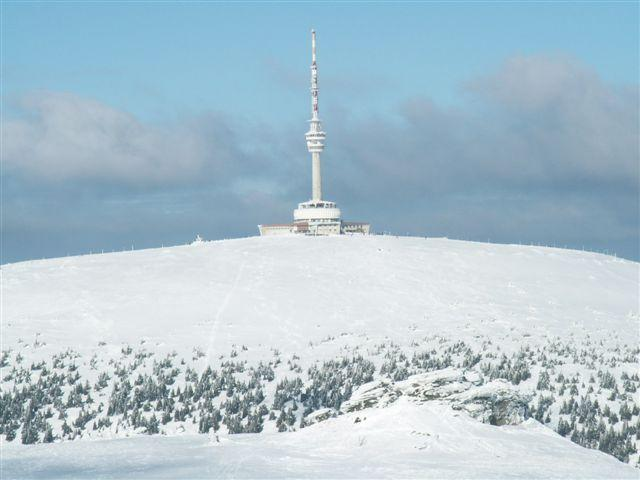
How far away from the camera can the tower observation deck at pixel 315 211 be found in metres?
106

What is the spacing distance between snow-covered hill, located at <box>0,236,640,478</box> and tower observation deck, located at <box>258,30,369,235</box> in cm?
2101

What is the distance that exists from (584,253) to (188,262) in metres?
41.1

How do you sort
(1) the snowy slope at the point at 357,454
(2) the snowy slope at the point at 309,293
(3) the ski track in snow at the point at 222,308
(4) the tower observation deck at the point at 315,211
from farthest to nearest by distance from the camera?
1. (4) the tower observation deck at the point at 315,211
2. (2) the snowy slope at the point at 309,293
3. (3) the ski track in snow at the point at 222,308
4. (1) the snowy slope at the point at 357,454

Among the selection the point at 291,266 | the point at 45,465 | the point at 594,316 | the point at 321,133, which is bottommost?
the point at 45,465

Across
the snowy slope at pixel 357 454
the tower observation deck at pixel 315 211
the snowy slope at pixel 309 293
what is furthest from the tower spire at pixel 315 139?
the snowy slope at pixel 357 454

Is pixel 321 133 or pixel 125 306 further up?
pixel 321 133

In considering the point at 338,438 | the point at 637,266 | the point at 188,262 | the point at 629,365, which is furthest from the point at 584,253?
the point at 338,438

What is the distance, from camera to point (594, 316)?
5841 cm

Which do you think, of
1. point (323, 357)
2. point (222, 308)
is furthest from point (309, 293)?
point (323, 357)

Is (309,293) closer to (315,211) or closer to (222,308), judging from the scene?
(222,308)

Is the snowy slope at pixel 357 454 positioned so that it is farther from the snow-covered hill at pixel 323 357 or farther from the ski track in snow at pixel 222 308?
the ski track in snow at pixel 222 308

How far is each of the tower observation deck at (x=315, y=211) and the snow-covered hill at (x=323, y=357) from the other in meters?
21.0

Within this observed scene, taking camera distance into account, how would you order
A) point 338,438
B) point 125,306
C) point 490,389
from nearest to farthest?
1. point 338,438
2. point 490,389
3. point 125,306

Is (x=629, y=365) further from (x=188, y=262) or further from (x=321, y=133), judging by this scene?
(x=321, y=133)
